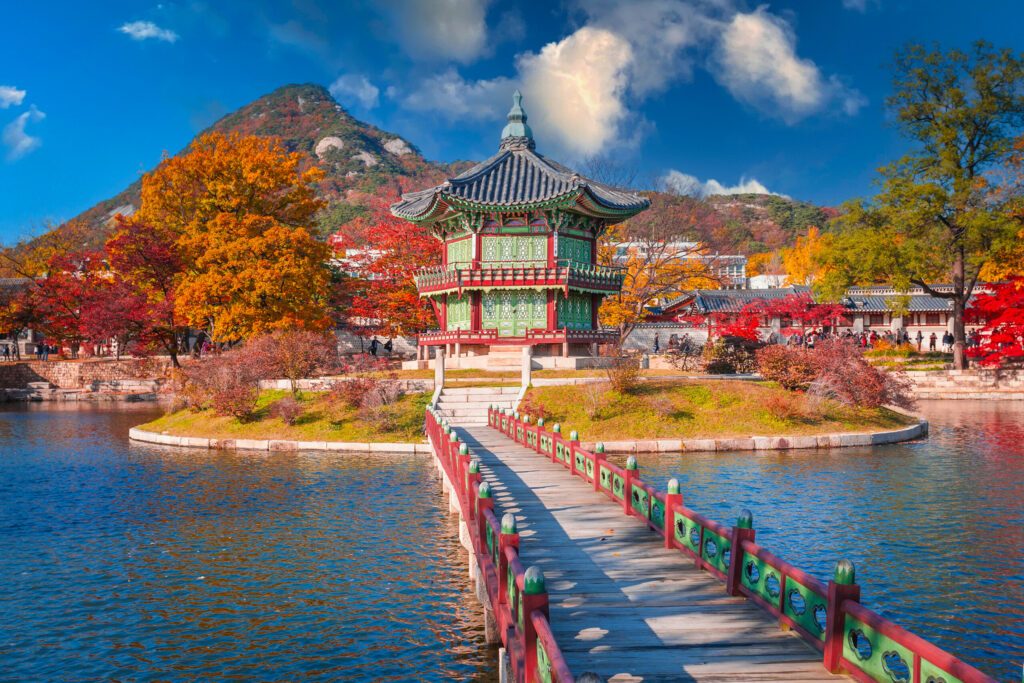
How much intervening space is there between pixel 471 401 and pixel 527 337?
9.83 meters

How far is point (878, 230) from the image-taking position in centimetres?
5466

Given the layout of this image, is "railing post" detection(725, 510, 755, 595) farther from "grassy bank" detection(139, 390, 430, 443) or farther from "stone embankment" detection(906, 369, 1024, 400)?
"stone embankment" detection(906, 369, 1024, 400)

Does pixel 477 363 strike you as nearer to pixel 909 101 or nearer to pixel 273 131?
pixel 909 101

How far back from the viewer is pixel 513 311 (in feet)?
138

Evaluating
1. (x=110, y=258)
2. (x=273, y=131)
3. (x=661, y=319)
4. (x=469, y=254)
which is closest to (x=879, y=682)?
(x=469, y=254)

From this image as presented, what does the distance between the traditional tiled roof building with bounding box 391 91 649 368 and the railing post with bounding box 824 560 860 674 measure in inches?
1320

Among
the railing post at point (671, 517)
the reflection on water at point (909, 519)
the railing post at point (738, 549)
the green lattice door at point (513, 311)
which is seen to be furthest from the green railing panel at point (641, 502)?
the green lattice door at point (513, 311)

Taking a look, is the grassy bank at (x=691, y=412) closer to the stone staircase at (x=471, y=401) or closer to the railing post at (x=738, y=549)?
the stone staircase at (x=471, y=401)

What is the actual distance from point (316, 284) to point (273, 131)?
487 ft

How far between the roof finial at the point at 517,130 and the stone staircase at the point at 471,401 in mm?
19605

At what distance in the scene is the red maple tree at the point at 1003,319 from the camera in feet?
160

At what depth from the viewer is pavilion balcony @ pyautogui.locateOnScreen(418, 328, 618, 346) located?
40.9m

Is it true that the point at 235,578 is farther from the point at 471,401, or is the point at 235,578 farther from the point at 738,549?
the point at 471,401

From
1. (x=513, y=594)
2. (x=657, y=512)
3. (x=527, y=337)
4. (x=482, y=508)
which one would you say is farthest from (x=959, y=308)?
(x=513, y=594)
